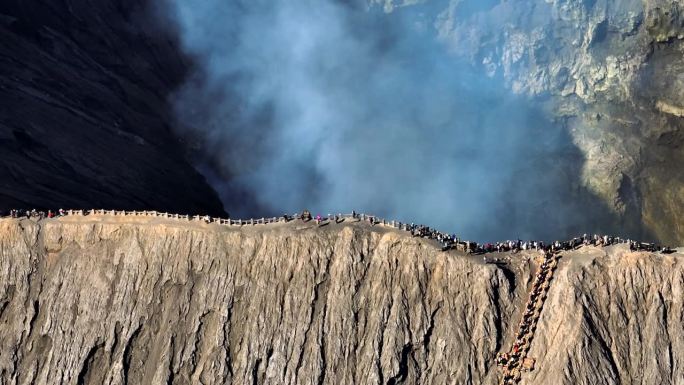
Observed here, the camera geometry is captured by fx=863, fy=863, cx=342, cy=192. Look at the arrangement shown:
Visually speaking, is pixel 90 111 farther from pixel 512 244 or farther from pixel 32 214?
pixel 512 244

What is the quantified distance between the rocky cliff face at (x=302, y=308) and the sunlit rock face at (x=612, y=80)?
5782 cm

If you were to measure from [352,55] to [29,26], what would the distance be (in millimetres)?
56366

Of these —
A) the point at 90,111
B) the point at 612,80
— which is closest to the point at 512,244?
the point at 612,80

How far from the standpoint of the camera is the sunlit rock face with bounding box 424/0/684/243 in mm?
119625

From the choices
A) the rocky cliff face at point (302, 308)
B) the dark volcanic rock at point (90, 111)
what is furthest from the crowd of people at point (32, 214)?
the dark volcanic rock at point (90, 111)

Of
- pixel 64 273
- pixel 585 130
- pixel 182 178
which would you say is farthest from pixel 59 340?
pixel 585 130

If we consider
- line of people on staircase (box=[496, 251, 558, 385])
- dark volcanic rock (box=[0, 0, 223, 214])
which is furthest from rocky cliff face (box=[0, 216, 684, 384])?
dark volcanic rock (box=[0, 0, 223, 214])

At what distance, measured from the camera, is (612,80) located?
127 metres

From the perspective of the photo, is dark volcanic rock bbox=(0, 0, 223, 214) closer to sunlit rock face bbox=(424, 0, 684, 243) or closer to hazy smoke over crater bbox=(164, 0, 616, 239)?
hazy smoke over crater bbox=(164, 0, 616, 239)

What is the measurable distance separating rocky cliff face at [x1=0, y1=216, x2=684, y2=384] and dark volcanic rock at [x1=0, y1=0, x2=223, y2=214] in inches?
654

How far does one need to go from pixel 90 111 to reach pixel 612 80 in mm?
75992

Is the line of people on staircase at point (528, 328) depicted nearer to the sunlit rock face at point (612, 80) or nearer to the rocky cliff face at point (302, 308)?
the rocky cliff face at point (302, 308)

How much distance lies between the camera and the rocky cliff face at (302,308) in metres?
66.9

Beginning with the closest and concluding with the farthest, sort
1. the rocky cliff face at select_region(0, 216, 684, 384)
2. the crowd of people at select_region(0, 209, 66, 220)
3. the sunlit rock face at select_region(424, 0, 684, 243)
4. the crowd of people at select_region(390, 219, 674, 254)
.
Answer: the rocky cliff face at select_region(0, 216, 684, 384), the crowd of people at select_region(390, 219, 674, 254), the crowd of people at select_region(0, 209, 66, 220), the sunlit rock face at select_region(424, 0, 684, 243)
